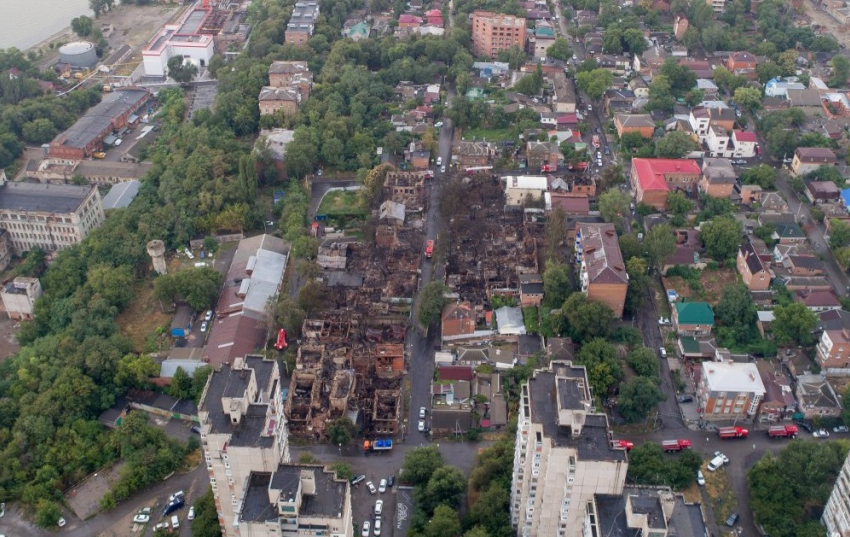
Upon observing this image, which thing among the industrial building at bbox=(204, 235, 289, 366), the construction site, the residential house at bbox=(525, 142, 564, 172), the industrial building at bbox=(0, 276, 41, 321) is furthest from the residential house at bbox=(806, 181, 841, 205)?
the industrial building at bbox=(0, 276, 41, 321)

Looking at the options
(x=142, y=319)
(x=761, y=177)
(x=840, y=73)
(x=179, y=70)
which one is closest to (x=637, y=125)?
(x=761, y=177)

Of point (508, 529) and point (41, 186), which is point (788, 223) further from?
point (41, 186)

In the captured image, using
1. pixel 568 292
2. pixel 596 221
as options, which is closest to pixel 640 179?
pixel 596 221

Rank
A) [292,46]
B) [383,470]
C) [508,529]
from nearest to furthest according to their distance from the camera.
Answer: [508,529], [383,470], [292,46]

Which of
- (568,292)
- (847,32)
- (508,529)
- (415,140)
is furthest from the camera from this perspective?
(847,32)

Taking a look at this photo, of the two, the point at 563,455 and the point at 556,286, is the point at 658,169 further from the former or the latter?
the point at 563,455

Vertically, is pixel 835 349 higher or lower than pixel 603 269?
lower

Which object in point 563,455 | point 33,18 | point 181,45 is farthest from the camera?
point 33,18

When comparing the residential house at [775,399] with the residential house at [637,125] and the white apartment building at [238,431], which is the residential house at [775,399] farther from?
the residential house at [637,125]
